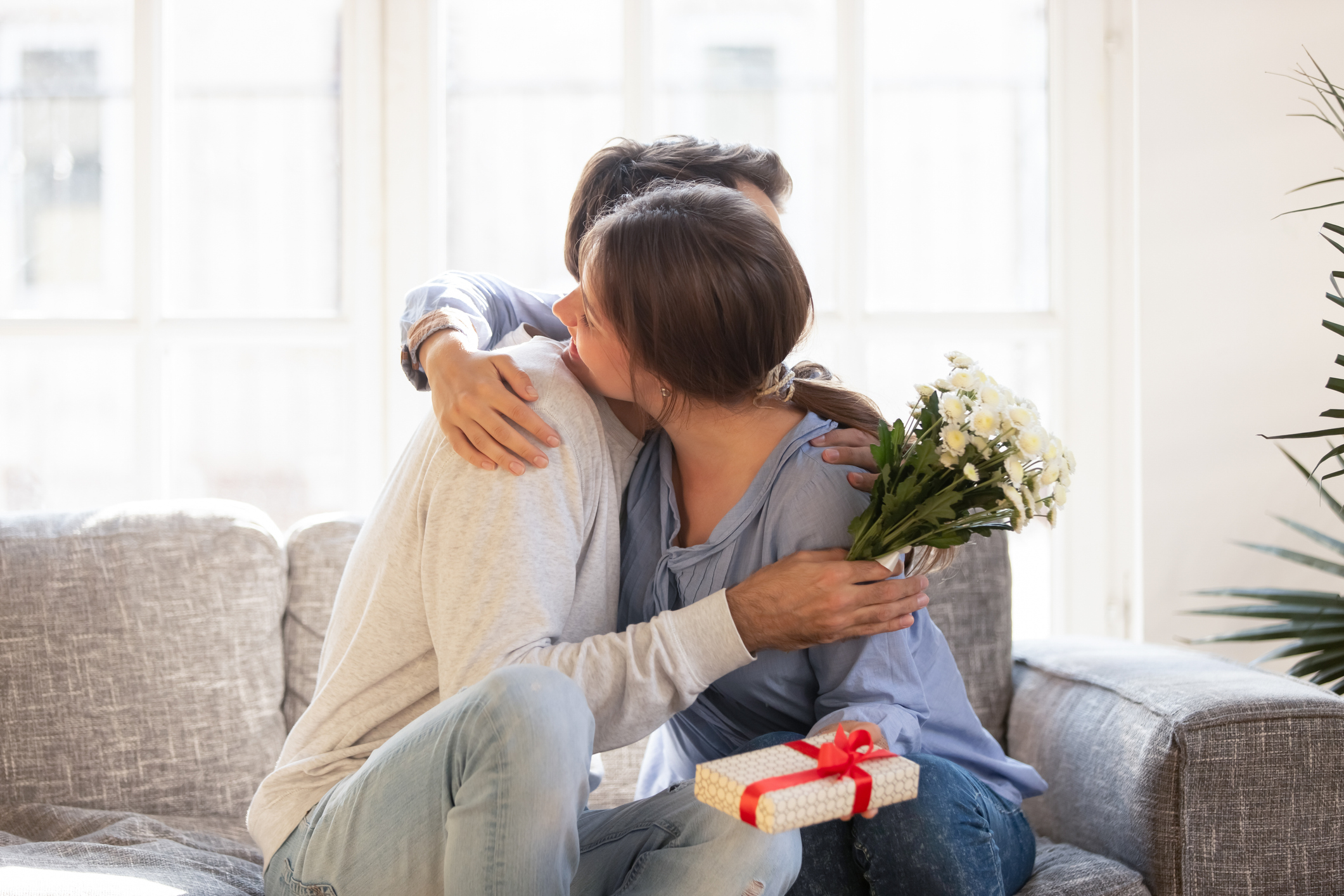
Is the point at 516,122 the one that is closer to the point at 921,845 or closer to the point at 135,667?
the point at 135,667

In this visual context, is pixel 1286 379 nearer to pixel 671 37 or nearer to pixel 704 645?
pixel 671 37

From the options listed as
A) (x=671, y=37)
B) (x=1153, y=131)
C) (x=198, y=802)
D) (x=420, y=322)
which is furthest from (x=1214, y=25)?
(x=198, y=802)

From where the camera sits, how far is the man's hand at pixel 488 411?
1.14 m

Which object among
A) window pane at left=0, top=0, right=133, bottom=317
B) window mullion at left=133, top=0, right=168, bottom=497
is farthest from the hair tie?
window pane at left=0, top=0, right=133, bottom=317

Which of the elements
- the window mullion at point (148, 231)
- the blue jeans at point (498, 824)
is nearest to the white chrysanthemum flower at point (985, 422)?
the blue jeans at point (498, 824)

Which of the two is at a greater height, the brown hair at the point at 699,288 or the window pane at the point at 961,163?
the window pane at the point at 961,163

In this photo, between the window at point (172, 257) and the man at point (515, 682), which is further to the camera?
the window at point (172, 257)

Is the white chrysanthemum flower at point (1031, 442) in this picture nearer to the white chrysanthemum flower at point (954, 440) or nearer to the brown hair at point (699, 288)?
the white chrysanthemum flower at point (954, 440)

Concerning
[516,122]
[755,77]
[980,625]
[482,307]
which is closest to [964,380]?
[482,307]

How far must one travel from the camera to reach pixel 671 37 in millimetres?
2480

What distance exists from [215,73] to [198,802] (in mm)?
1704

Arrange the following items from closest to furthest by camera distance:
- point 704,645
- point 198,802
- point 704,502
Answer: point 704,645 → point 704,502 → point 198,802

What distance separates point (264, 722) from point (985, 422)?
1317 mm

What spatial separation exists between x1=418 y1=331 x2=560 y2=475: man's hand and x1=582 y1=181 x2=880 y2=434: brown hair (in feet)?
0.45
